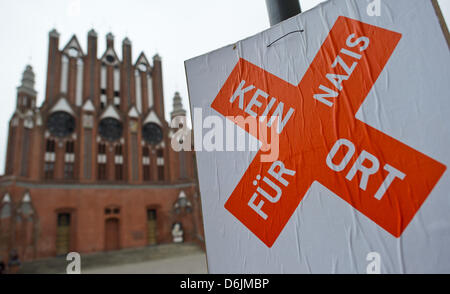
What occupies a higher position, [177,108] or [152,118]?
[177,108]

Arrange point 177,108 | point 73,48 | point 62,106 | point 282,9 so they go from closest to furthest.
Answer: point 282,9 < point 62,106 < point 73,48 < point 177,108

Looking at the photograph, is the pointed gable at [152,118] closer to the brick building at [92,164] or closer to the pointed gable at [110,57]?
the brick building at [92,164]

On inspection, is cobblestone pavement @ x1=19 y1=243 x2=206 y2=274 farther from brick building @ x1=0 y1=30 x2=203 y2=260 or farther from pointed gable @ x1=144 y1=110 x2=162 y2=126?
pointed gable @ x1=144 y1=110 x2=162 y2=126

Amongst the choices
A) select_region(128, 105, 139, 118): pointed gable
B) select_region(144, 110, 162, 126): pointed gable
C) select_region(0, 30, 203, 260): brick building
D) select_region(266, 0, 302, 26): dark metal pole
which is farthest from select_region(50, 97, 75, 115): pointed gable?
select_region(266, 0, 302, 26): dark metal pole

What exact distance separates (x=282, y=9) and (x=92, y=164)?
59.1 ft

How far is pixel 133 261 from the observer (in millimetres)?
14445

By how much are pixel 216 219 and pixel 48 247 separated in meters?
17.4

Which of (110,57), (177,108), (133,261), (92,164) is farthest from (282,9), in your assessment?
(177,108)

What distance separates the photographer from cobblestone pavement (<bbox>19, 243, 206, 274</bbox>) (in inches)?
487

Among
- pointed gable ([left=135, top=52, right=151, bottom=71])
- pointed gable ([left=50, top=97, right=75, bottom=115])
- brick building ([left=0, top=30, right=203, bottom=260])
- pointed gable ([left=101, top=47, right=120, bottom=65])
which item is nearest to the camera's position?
brick building ([left=0, top=30, right=203, bottom=260])

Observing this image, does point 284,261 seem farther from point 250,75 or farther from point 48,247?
point 48,247

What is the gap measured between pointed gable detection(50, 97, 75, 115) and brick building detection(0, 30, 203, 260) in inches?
2.3

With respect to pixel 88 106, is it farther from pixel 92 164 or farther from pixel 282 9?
pixel 282 9

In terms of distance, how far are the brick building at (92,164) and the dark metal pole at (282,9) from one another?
17.5m
